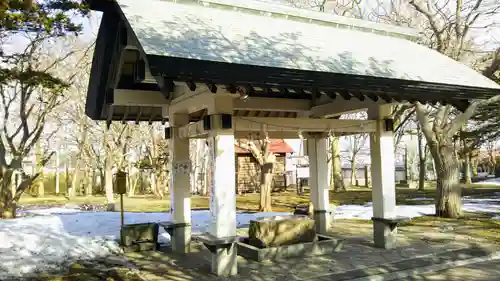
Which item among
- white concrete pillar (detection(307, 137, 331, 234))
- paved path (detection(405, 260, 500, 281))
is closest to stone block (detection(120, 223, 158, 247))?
white concrete pillar (detection(307, 137, 331, 234))

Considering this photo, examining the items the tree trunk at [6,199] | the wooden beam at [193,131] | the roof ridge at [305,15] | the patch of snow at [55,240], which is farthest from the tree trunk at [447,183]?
the tree trunk at [6,199]

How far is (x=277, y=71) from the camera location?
6.34 m

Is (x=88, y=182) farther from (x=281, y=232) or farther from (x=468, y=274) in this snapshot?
(x=468, y=274)

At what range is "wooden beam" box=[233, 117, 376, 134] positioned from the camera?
7.86 m

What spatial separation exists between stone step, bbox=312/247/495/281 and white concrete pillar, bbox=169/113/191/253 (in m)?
3.59

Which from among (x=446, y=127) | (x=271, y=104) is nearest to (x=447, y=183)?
(x=446, y=127)

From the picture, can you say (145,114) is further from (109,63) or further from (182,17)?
(182,17)

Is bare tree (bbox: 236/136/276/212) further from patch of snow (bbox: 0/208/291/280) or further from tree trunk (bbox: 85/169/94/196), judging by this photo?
tree trunk (bbox: 85/169/94/196)

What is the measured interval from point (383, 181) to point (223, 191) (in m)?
3.59

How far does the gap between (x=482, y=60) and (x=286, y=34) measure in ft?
30.9

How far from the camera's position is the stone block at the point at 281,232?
822 cm

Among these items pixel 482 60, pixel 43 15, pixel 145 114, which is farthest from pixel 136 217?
pixel 482 60

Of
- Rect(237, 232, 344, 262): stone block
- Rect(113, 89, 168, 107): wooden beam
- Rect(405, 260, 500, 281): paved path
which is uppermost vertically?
Rect(113, 89, 168, 107): wooden beam

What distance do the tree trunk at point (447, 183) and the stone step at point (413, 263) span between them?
455 cm
